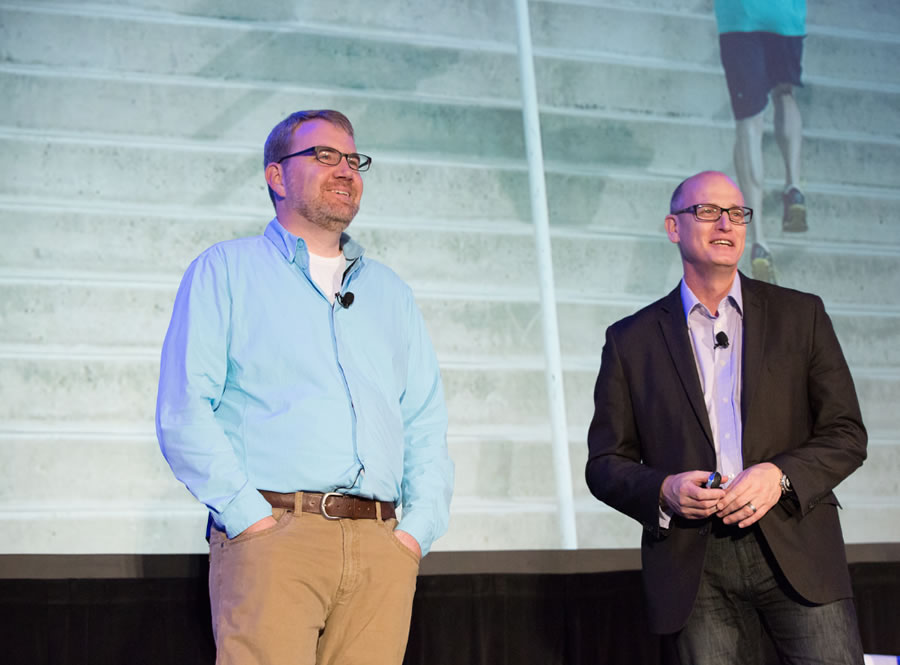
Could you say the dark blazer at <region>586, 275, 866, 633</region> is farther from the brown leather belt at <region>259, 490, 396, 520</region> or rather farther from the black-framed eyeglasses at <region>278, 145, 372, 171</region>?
the black-framed eyeglasses at <region>278, 145, 372, 171</region>

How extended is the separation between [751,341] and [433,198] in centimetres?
189

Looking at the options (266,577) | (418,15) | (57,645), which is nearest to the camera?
(266,577)

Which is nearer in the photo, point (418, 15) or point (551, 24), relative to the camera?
point (418, 15)

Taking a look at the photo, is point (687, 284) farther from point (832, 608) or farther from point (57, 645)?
point (57, 645)

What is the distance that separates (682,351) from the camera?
215 centimetres

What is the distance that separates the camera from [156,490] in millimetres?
3289

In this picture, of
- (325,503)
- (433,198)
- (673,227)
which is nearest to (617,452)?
(673,227)

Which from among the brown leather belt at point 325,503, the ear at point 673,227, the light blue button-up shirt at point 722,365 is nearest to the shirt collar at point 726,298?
the light blue button-up shirt at point 722,365

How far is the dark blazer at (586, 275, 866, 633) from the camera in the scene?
1964 millimetres

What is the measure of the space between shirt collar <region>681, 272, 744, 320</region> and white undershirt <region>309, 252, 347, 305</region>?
0.79 metres

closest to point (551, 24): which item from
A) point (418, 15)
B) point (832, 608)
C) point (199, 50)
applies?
point (418, 15)

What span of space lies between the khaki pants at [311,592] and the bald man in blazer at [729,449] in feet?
1.75

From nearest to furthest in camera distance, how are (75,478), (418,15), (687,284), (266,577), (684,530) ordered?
(266,577) → (684,530) → (687,284) → (75,478) → (418,15)

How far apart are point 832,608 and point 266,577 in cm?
111
